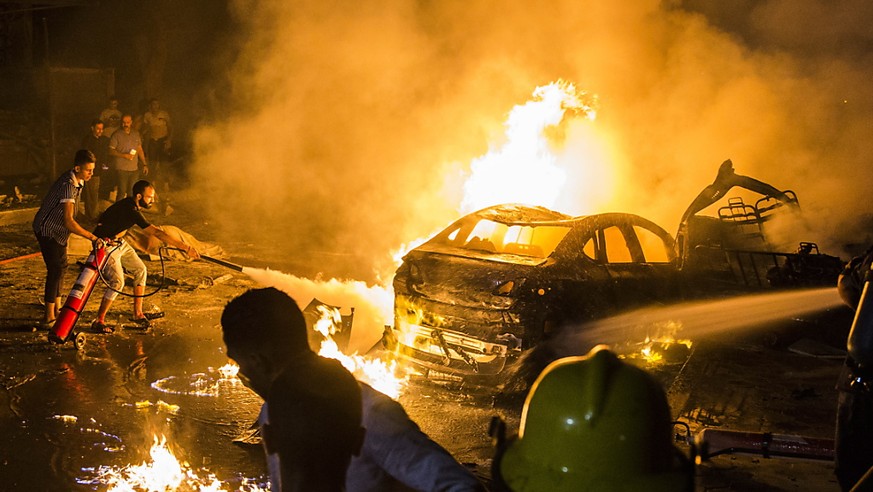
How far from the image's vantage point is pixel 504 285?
6.65m

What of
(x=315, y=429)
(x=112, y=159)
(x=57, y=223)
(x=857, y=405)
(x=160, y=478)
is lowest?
(x=160, y=478)

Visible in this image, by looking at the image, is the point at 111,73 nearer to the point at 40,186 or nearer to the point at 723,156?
the point at 40,186

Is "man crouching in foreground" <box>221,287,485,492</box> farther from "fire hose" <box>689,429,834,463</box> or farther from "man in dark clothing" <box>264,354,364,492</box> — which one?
"fire hose" <box>689,429,834,463</box>

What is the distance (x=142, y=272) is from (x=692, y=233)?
24.5ft

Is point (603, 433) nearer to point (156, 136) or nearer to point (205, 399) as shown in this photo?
point (205, 399)

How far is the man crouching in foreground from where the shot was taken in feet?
6.17

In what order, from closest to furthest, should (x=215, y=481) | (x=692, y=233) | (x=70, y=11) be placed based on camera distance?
1. (x=215, y=481)
2. (x=692, y=233)
3. (x=70, y=11)

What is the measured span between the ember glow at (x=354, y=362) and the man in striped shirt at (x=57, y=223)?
2622 mm

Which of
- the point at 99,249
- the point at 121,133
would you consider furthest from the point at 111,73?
the point at 99,249

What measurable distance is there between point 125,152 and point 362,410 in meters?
13.7

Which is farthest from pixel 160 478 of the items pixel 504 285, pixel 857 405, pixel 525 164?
pixel 525 164

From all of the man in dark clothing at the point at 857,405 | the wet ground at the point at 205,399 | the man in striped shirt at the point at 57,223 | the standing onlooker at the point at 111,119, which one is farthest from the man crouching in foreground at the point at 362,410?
the standing onlooker at the point at 111,119

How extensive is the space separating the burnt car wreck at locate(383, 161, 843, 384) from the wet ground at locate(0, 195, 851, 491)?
0.46 metres

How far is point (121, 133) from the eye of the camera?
14.2 m
